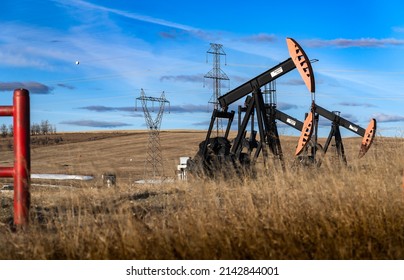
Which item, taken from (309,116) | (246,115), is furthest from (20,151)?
(309,116)

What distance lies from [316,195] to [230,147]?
12.1m

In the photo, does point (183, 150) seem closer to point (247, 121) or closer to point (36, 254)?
point (247, 121)

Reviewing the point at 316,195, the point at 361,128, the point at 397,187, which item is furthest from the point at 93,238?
the point at 361,128

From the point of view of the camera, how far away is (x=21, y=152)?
6766 mm

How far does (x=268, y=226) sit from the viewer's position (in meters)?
5.39

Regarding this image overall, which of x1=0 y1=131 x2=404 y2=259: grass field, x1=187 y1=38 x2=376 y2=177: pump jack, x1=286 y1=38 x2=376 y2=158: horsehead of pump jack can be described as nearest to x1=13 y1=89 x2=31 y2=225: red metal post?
x1=0 y1=131 x2=404 y2=259: grass field

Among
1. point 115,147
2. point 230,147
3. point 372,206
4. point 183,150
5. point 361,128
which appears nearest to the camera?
point 372,206

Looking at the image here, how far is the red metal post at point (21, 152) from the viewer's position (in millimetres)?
6730

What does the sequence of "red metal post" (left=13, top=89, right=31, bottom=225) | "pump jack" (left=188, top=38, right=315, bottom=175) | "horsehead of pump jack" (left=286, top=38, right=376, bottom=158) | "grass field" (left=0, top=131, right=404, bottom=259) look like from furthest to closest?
"pump jack" (left=188, top=38, right=315, bottom=175) → "horsehead of pump jack" (left=286, top=38, right=376, bottom=158) → "red metal post" (left=13, top=89, right=31, bottom=225) → "grass field" (left=0, top=131, right=404, bottom=259)

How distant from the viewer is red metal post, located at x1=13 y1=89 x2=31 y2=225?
22.1 feet

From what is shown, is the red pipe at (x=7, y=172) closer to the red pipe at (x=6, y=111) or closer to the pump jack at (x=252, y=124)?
the red pipe at (x=6, y=111)

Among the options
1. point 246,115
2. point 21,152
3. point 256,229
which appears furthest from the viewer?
point 246,115

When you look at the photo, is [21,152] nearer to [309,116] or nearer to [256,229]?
[256,229]

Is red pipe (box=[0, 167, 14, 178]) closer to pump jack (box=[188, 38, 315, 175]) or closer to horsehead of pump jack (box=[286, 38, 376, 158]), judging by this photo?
horsehead of pump jack (box=[286, 38, 376, 158])
